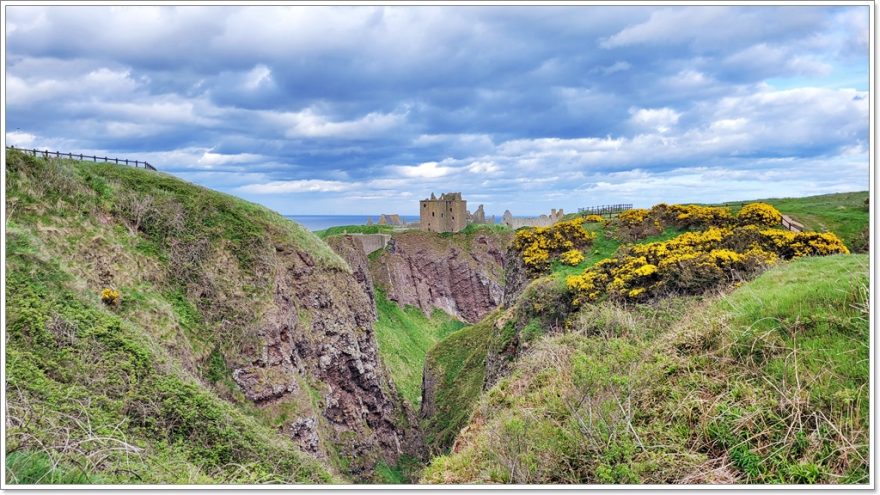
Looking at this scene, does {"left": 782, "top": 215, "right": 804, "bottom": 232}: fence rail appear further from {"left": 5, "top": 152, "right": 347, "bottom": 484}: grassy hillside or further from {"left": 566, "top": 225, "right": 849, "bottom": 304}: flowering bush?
{"left": 5, "top": 152, "right": 347, "bottom": 484}: grassy hillside

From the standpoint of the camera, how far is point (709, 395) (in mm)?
8141

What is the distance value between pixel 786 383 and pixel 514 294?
21.3 metres

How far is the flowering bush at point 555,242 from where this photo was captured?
25875 mm

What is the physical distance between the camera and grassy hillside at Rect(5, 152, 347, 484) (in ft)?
31.2

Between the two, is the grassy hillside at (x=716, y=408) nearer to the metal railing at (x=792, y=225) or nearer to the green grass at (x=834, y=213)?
the metal railing at (x=792, y=225)

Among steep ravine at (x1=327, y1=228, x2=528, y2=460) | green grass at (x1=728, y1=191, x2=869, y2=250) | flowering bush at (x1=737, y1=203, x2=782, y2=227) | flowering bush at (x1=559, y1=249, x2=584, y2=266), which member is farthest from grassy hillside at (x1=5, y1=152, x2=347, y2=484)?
green grass at (x1=728, y1=191, x2=869, y2=250)

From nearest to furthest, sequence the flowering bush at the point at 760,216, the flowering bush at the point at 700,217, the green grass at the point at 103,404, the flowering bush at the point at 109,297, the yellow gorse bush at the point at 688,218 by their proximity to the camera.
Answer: the green grass at the point at 103,404 → the flowering bush at the point at 109,297 → the flowering bush at the point at 760,216 → the yellow gorse bush at the point at 688,218 → the flowering bush at the point at 700,217

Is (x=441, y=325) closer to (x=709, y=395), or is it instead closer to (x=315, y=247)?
(x=315, y=247)

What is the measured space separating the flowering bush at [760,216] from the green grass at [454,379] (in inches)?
543

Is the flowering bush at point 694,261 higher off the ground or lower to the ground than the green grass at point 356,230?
lower

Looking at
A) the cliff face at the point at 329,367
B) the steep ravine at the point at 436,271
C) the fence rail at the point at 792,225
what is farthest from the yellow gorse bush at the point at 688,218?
the steep ravine at the point at 436,271

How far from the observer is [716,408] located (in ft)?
25.3

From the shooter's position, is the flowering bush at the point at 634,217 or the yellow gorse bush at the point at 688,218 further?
the flowering bush at the point at 634,217

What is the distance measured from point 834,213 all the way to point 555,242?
13.2m
